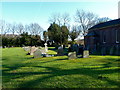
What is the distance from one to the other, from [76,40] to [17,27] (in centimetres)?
4073

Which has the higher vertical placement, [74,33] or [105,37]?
[74,33]

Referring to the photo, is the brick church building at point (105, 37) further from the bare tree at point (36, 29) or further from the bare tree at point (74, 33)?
the bare tree at point (36, 29)

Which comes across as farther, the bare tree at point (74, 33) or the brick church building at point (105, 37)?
the bare tree at point (74, 33)

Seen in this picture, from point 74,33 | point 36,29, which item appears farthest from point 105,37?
point 36,29

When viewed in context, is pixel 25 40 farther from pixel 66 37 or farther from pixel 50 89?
pixel 50 89

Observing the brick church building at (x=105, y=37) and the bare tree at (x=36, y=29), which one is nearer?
the brick church building at (x=105, y=37)

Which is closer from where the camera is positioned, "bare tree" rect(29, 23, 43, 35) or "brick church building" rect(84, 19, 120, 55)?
"brick church building" rect(84, 19, 120, 55)

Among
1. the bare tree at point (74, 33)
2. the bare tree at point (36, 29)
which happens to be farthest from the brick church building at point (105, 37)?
the bare tree at point (36, 29)

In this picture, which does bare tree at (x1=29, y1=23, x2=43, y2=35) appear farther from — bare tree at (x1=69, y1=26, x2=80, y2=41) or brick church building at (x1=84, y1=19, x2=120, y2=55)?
brick church building at (x1=84, y1=19, x2=120, y2=55)

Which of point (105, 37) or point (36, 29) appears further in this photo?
point (36, 29)

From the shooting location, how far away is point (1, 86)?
5.41 m

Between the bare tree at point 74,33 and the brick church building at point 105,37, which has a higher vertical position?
the bare tree at point 74,33

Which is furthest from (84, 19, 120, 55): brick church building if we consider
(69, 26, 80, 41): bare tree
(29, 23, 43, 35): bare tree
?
(29, 23, 43, 35): bare tree

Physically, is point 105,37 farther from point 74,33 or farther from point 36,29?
point 36,29
